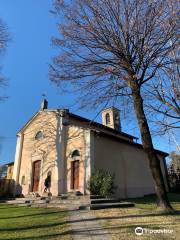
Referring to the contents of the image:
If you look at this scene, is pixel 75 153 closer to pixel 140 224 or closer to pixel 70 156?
pixel 70 156

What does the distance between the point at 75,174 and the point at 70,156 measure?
1.54 m

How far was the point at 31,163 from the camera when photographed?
2325 centimetres

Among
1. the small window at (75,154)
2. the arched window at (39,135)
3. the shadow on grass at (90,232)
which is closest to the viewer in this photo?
the shadow on grass at (90,232)

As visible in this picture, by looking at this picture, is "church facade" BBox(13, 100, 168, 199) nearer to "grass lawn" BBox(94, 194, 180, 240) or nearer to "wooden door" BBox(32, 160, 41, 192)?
"wooden door" BBox(32, 160, 41, 192)

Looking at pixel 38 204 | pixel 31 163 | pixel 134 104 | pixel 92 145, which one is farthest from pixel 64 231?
pixel 31 163

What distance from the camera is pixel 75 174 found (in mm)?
19125

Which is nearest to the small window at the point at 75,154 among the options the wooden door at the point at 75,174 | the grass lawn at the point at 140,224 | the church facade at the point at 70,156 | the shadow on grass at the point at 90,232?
the church facade at the point at 70,156

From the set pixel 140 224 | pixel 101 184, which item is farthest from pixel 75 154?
pixel 140 224

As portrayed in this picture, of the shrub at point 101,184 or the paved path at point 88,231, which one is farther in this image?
the shrub at point 101,184

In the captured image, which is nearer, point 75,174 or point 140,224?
point 140,224

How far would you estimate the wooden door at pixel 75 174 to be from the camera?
18.7 metres

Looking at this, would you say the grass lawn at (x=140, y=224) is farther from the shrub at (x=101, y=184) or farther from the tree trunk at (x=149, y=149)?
the shrub at (x=101, y=184)

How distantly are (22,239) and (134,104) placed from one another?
23.5 ft

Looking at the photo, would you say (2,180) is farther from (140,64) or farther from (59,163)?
(140,64)
